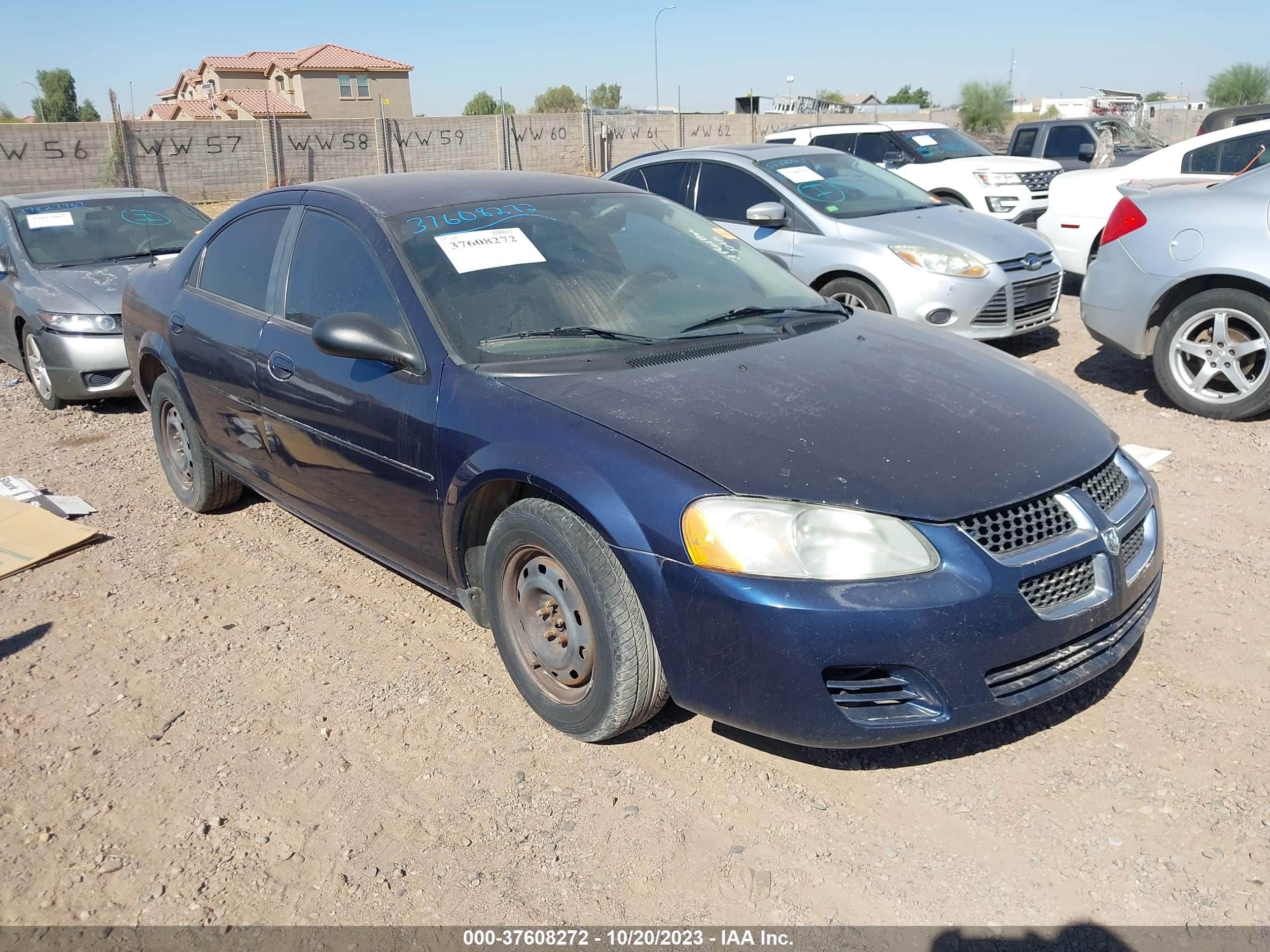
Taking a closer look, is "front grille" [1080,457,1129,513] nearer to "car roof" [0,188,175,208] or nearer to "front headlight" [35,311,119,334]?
"front headlight" [35,311,119,334]

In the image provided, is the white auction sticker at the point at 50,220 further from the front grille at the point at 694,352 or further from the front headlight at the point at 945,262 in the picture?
the front grille at the point at 694,352

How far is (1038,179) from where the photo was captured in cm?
1209

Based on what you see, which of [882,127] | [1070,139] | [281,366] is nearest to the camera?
[281,366]

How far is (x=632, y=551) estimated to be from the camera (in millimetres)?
2658

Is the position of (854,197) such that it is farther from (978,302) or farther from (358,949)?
(358,949)

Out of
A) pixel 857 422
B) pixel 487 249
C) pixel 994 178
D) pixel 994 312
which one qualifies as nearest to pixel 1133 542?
pixel 857 422

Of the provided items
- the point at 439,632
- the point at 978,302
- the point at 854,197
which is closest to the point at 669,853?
the point at 439,632

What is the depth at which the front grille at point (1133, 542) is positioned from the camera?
2.86 m

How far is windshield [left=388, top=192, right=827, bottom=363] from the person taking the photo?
3.40 m

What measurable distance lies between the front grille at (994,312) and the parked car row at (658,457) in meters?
3.12

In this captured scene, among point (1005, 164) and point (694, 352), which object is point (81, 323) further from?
point (1005, 164)

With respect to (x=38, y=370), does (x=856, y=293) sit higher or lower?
higher

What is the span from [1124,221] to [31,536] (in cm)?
637

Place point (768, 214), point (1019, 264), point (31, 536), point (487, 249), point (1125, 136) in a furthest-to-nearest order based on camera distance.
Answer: point (1125, 136) → point (1019, 264) → point (768, 214) → point (31, 536) → point (487, 249)
